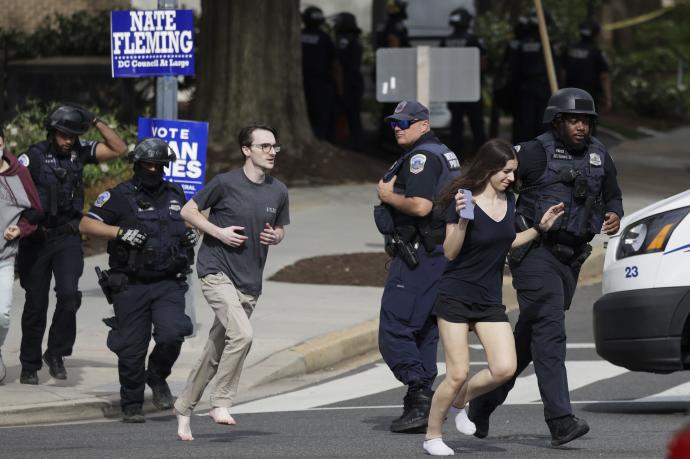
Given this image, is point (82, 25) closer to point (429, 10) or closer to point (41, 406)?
point (429, 10)

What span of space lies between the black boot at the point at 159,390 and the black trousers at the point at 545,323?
2460 mm

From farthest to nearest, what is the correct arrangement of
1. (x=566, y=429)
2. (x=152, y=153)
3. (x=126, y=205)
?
(x=126, y=205), (x=152, y=153), (x=566, y=429)

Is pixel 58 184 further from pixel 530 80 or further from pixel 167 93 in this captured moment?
pixel 530 80

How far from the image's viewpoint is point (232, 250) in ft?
28.8

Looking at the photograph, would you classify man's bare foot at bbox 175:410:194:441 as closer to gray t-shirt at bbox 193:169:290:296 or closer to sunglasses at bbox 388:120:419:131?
gray t-shirt at bbox 193:169:290:296

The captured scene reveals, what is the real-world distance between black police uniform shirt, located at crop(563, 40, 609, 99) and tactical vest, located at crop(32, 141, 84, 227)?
13.3 m

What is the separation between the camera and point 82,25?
2553cm

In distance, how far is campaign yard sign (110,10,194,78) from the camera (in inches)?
440

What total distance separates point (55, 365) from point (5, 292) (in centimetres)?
74

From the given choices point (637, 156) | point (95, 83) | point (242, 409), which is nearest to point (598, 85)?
point (637, 156)

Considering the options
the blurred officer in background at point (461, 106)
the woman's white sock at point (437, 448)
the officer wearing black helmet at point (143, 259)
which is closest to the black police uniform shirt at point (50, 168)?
the officer wearing black helmet at point (143, 259)

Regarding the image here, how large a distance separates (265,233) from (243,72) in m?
12.0

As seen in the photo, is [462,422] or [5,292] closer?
[462,422]

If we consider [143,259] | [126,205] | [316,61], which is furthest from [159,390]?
[316,61]
